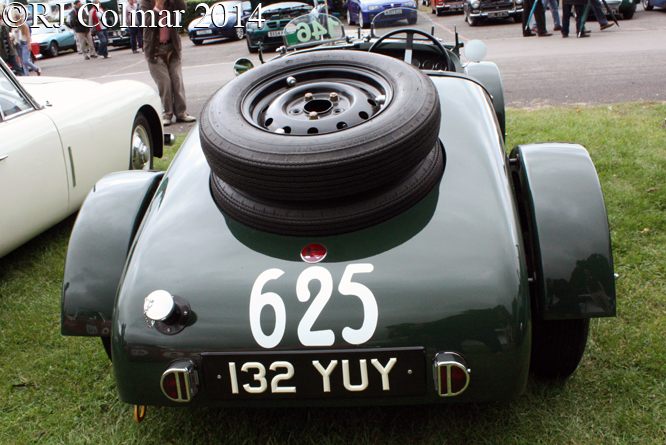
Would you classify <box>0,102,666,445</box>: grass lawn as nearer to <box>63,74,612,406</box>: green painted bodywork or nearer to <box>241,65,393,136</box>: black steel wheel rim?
<box>63,74,612,406</box>: green painted bodywork

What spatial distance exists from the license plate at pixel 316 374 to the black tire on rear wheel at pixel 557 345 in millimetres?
667

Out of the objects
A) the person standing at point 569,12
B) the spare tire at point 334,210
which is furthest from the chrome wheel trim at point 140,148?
the person standing at point 569,12

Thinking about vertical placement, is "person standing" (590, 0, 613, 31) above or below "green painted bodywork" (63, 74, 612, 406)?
above

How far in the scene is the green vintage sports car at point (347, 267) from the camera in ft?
5.48

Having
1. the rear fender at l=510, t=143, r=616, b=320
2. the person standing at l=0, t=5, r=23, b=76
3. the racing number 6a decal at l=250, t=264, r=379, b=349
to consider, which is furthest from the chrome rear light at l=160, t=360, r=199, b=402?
the person standing at l=0, t=5, r=23, b=76

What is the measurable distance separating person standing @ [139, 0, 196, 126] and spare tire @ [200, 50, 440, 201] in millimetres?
4758

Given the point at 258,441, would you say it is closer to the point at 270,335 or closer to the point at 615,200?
the point at 270,335

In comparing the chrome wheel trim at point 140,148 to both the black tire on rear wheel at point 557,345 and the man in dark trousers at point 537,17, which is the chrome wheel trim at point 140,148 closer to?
the black tire on rear wheel at point 557,345

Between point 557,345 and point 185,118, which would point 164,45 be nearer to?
point 185,118

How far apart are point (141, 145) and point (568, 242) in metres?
3.85

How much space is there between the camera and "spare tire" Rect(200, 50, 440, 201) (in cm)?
170

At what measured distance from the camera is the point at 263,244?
188 centimetres

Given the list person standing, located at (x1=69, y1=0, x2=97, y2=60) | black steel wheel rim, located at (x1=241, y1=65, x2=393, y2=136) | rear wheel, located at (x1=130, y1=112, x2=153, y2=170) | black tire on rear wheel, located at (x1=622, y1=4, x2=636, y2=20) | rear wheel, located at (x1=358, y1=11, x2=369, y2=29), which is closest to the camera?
black steel wheel rim, located at (x1=241, y1=65, x2=393, y2=136)

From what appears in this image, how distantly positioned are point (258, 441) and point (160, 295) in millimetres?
769
